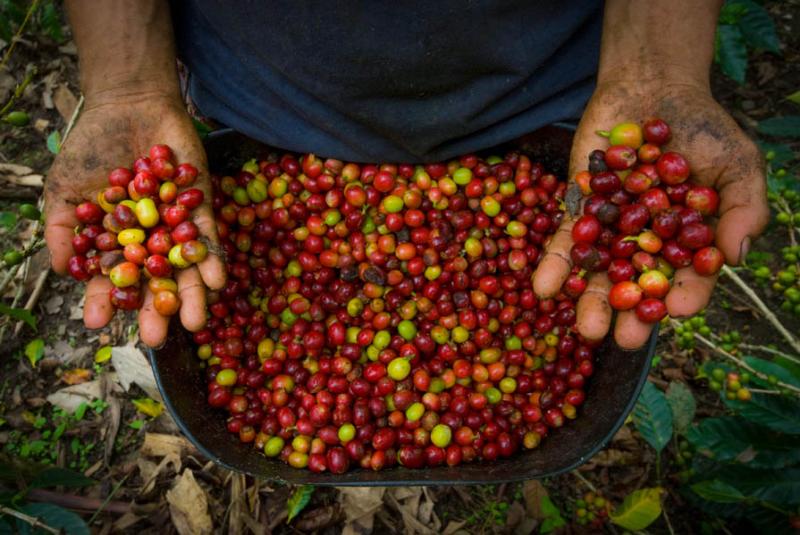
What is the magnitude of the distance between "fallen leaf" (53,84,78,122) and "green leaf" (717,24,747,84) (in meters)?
4.31

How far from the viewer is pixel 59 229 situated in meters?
2.42

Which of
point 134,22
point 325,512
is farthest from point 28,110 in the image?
point 325,512

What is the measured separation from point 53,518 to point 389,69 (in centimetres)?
227

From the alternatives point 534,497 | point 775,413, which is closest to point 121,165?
point 534,497

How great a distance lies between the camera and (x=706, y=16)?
245cm

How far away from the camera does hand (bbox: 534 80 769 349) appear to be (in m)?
2.13

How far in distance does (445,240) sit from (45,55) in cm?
366

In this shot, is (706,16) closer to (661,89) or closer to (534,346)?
(661,89)

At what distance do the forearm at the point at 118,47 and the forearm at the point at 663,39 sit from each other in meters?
2.04

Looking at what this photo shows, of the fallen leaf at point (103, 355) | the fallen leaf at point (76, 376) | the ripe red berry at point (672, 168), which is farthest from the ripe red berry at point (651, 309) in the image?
the fallen leaf at point (76, 376)

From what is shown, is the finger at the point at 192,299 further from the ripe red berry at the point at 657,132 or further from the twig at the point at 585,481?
the twig at the point at 585,481

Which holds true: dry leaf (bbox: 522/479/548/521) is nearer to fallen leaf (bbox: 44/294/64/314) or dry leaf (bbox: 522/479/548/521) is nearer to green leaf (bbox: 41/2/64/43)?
fallen leaf (bbox: 44/294/64/314)

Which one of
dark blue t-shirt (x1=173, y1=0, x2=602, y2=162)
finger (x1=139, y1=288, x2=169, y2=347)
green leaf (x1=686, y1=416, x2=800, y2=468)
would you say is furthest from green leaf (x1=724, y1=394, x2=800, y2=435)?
finger (x1=139, y1=288, x2=169, y2=347)

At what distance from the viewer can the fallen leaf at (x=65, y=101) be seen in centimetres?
428
